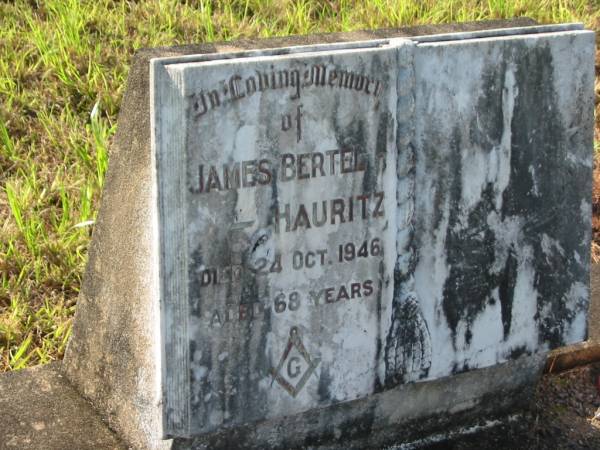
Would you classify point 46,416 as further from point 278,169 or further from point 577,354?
point 577,354

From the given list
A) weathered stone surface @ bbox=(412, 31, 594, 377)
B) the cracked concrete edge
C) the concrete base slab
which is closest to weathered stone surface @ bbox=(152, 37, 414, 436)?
weathered stone surface @ bbox=(412, 31, 594, 377)

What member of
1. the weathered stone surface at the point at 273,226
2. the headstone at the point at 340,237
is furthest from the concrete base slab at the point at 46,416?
the weathered stone surface at the point at 273,226

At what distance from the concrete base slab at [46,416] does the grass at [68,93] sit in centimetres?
22

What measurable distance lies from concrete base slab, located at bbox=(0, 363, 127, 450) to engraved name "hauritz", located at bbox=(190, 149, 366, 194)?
0.87 metres

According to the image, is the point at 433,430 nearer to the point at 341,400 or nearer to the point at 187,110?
the point at 341,400

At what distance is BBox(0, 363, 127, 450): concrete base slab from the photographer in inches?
129

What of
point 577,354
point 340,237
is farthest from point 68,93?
point 577,354

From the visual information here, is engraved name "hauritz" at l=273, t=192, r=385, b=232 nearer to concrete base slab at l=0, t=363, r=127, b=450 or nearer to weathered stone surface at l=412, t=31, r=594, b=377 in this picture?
weathered stone surface at l=412, t=31, r=594, b=377

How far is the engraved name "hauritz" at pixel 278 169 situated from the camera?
9.29 feet

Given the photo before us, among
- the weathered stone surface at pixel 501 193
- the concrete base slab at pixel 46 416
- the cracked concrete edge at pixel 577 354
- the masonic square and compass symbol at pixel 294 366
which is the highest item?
the weathered stone surface at pixel 501 193

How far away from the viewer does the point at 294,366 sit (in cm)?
307

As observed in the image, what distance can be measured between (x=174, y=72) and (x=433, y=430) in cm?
139

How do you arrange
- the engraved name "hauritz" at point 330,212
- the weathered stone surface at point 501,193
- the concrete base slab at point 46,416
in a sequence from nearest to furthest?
the engraved name "hauritz" at point 330,212 → the weathered stone surface at point 501,193 → the concrete base slab at point 46,416

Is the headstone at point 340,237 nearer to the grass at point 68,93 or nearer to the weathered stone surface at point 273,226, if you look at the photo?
the weathered stone surface at point 273,226
